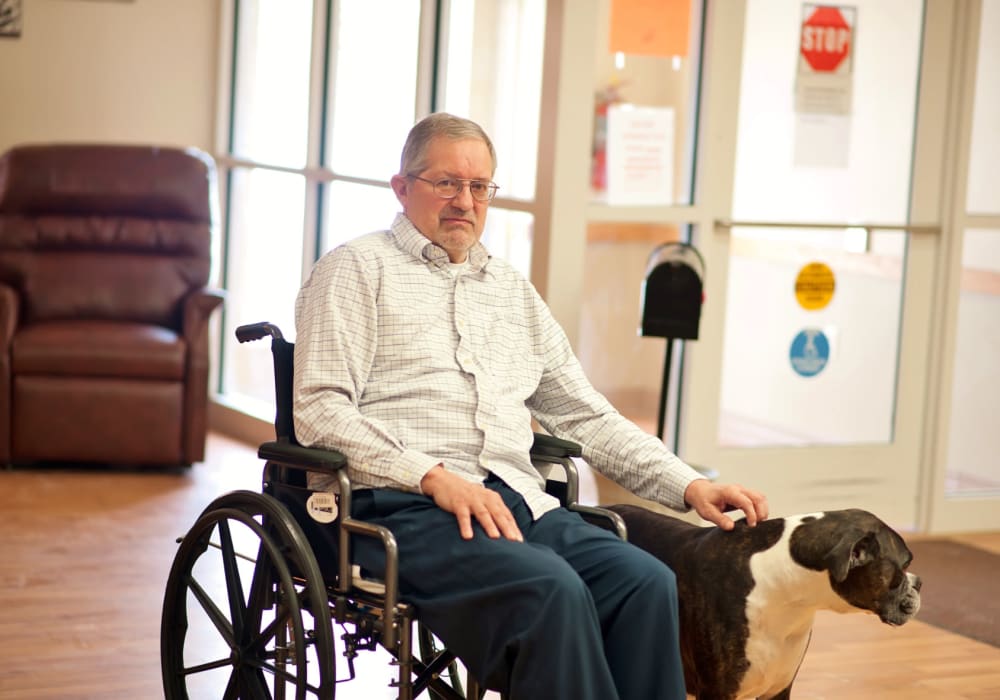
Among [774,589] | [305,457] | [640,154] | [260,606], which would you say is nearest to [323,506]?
[305,457]

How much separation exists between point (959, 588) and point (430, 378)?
2307 mm

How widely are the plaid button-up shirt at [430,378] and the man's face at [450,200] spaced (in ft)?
0.09

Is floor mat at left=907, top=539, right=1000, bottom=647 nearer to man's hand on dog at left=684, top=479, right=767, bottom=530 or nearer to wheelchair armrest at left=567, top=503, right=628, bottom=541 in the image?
man's hand on dog at left=684, top=479, right=767, bottom=530

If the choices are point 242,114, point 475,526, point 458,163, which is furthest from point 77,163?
point 475,526

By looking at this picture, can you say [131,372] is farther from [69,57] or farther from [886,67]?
[886,67]

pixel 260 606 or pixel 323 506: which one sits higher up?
pixel 323 506

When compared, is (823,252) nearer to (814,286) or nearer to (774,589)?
(814,286)

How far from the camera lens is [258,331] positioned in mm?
2506

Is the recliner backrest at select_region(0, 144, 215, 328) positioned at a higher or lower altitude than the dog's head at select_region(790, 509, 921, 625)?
higher

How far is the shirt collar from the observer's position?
8.14ft

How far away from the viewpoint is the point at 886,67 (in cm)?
456

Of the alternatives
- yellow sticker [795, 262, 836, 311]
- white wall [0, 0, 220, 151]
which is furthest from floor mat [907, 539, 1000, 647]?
white wall [0, 0, 220, 151]

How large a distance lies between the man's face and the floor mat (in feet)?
6.54

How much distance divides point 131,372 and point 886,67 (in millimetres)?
2728
